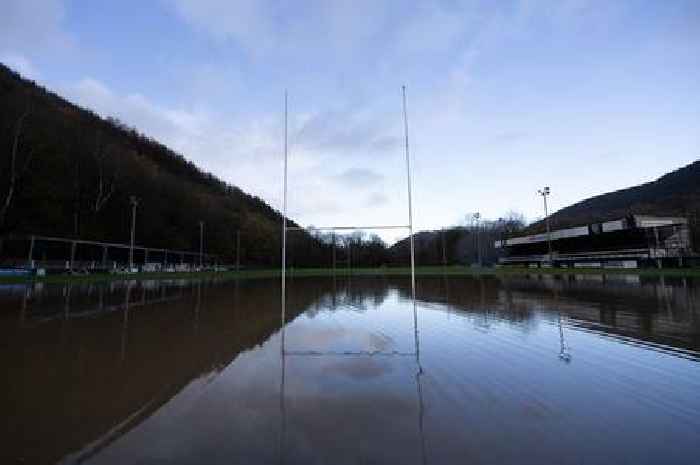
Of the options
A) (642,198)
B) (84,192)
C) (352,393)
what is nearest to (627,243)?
(352,393)

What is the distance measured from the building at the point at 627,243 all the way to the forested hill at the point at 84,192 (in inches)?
2084

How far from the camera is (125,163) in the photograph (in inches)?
2382

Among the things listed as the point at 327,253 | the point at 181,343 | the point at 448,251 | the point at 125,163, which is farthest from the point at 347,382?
the point at 448,251

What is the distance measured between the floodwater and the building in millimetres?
44787

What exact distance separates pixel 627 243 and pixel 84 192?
70.2m

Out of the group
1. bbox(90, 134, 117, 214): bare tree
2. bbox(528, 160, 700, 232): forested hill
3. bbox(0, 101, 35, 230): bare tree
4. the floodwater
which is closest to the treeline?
bbox(528, 160, 700, 232): forested hill

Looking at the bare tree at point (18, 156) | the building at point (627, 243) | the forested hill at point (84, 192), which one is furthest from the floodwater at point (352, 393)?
the building at point (627, 243)

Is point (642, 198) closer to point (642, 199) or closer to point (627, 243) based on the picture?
point (642, 199)

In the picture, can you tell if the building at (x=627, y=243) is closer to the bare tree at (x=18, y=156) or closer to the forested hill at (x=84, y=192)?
the bare tree at (x=18, y=156)

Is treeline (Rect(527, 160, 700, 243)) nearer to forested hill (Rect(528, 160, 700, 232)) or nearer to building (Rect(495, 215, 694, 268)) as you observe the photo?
forested hill (Rect(528, 160, 700, 232))

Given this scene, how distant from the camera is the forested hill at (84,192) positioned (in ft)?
119

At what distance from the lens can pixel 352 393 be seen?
5.21 metres

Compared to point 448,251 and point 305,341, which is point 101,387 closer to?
point 305,341

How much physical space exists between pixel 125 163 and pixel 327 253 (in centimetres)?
4342
